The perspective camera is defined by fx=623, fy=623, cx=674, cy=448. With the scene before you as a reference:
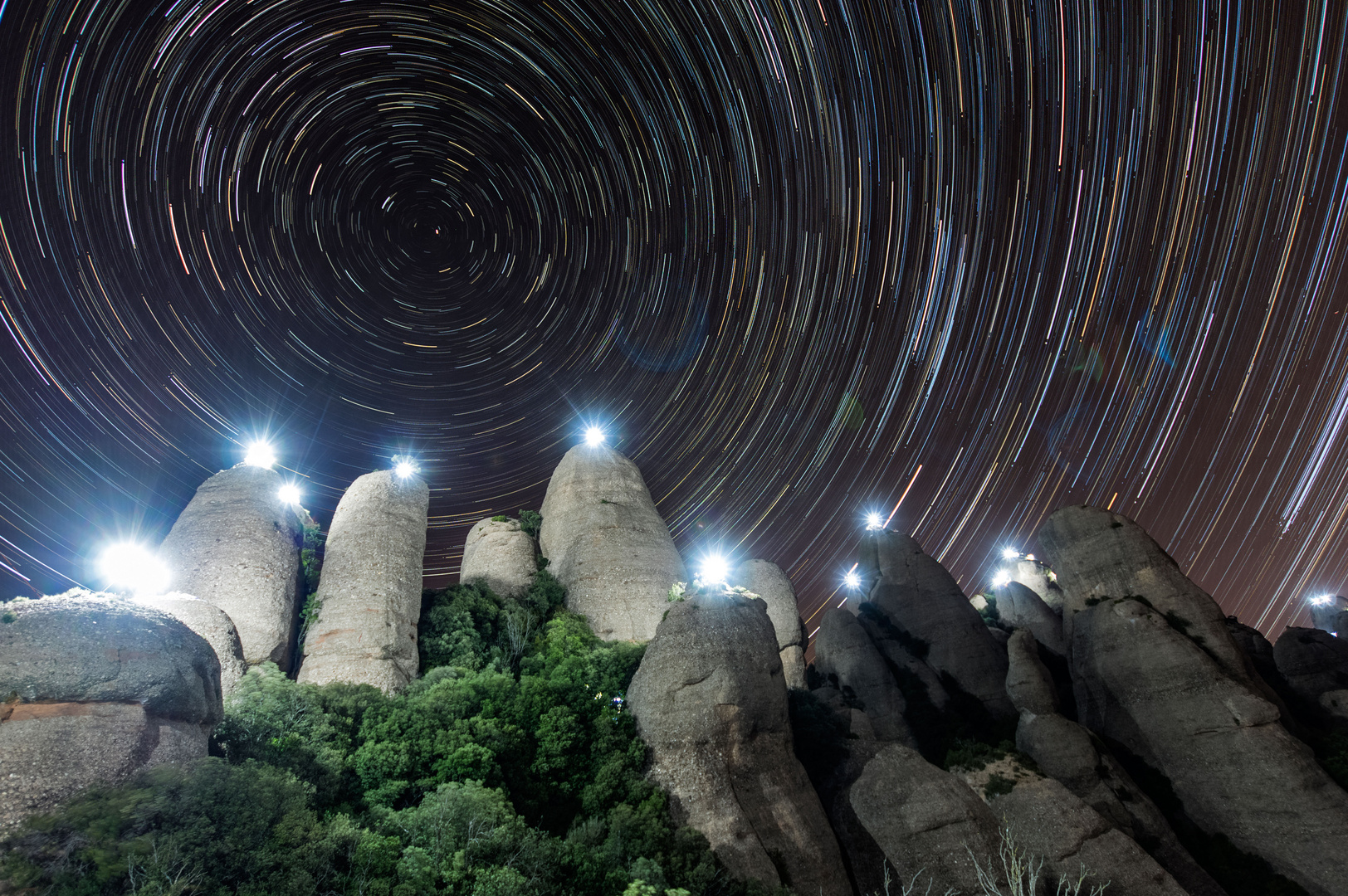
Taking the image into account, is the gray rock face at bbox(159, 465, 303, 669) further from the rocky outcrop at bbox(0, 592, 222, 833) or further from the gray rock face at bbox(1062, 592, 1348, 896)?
the gray rock face at bbox(1062, 592, 1348, 896)

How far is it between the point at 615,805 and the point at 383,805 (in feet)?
23.4

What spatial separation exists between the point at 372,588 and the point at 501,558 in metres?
11.1

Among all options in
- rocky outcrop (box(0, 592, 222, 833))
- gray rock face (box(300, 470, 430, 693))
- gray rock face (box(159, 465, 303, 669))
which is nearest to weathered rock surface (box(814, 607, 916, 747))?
gray rock face (box(300, 470, 430, 693))

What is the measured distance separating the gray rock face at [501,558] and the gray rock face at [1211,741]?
29.0 metres

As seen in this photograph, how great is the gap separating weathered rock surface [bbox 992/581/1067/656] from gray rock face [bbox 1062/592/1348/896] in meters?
10.9

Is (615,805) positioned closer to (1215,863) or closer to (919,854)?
(919,854)

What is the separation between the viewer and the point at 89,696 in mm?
13508

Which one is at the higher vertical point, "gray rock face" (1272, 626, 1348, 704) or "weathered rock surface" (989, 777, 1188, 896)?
"gray rock face" (1272, 626, 1348, 704)

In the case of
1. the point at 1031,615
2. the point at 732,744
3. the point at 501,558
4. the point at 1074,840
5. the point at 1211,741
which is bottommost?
the point at 1074,840

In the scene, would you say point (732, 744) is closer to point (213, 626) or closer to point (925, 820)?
point (925, 820)

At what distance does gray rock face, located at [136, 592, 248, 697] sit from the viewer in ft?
70.1

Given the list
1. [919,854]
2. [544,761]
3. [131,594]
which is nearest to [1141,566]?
[919,854]

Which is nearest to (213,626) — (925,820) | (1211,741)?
(925,820)

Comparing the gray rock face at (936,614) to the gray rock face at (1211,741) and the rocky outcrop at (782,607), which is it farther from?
the rocky outcrop at (782,607)
